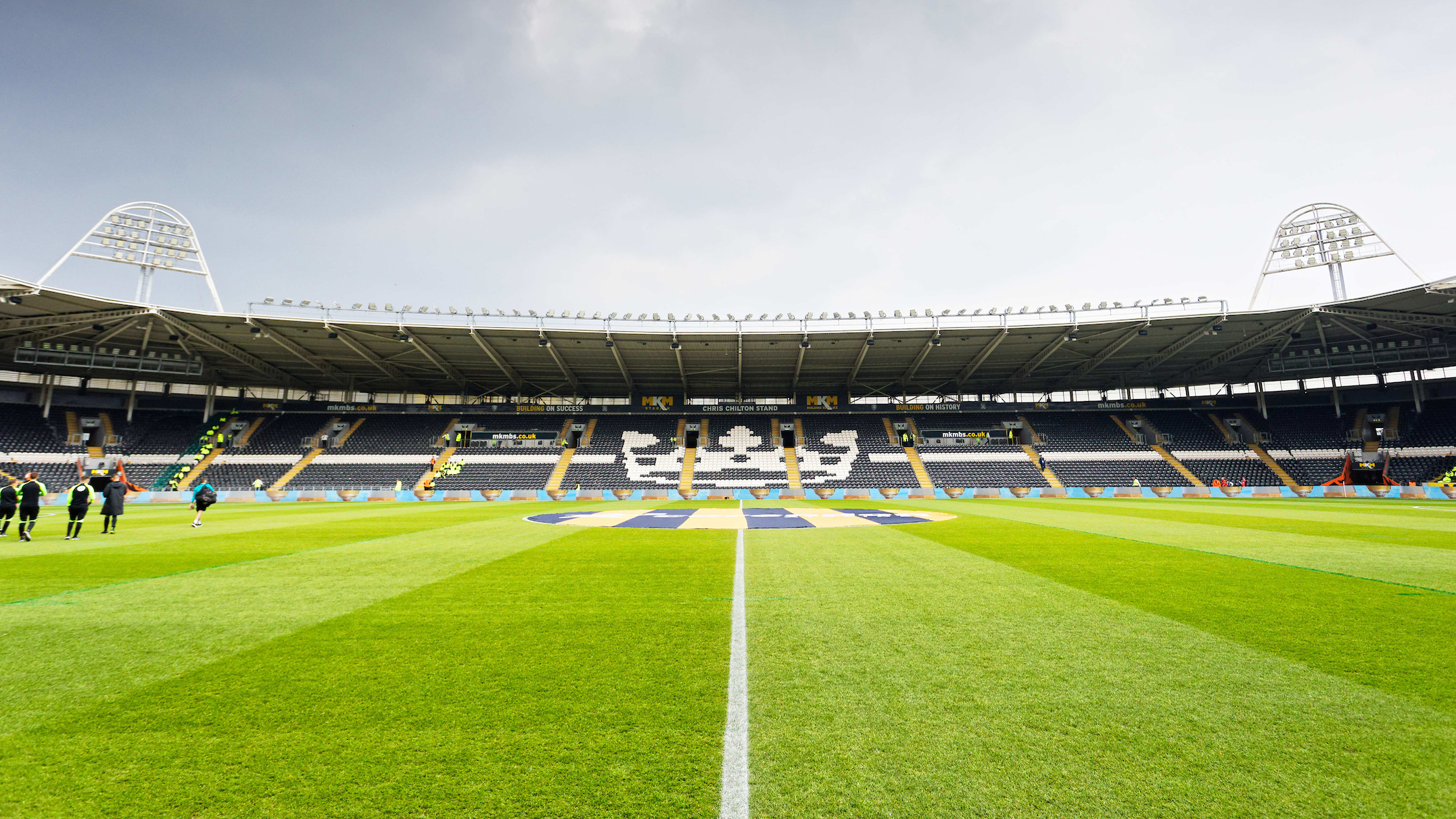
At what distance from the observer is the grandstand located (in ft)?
105

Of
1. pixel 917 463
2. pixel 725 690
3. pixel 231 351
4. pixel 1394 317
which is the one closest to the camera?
pixel 725 690

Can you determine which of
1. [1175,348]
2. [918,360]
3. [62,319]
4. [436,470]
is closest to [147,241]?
[62,319]

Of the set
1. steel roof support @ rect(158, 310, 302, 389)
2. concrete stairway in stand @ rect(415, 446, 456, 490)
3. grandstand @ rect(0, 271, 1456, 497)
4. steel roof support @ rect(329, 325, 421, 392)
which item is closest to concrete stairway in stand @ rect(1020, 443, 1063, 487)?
grandstand @ rect(0, 271, 1456, 497)

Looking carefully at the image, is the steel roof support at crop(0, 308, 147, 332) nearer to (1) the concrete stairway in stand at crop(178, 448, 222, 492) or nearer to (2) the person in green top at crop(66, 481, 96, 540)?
(1) the concrete stairway in stand at crop(178, 448, 222, 492)

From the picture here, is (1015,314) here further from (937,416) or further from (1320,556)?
(1320,556)

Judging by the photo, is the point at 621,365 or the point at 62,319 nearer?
the point at 62,319

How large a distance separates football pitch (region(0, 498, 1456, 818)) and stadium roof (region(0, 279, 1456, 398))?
1062 inches

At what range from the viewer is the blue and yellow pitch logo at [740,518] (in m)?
14.7

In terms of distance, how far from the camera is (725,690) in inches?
134

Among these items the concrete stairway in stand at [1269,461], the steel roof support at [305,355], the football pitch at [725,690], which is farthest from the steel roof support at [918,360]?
the steel roof support at [305,355]

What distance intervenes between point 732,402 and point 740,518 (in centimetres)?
2739

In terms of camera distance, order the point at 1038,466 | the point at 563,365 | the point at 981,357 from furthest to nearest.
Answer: the point at 563,365 < the point at 1038,466 < the point at 981,357

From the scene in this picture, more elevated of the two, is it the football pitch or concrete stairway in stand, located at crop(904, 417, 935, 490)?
concrete stairway in stand, located at crop(904, 417, 935, 490)

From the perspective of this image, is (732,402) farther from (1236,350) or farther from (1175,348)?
(1236,350)
